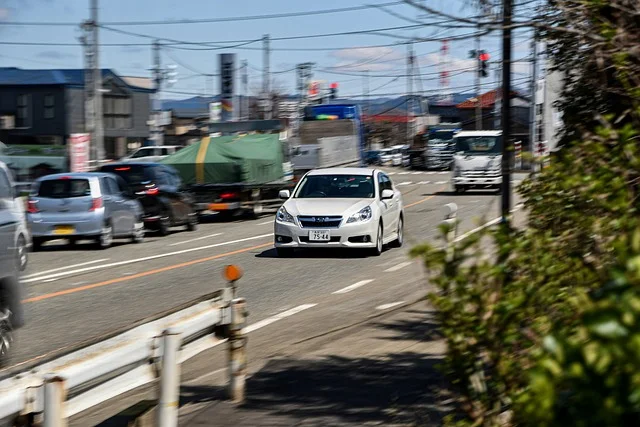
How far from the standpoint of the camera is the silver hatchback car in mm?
21672

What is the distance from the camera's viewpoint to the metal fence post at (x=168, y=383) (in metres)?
5.86

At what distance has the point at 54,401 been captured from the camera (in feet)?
15.3

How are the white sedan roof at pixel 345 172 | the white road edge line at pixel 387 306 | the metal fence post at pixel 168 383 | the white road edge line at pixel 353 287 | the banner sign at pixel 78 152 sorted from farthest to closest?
the banner sign at pixel 78 152
the white sedan roof at pixel 345 172
the white road edge line at pixel 353 287
the white road edge line at pixel 387 306
the metal fence post at pixel 168 383

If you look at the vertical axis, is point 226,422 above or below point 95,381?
below

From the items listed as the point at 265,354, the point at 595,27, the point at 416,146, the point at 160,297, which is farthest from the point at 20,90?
the point at 595,27

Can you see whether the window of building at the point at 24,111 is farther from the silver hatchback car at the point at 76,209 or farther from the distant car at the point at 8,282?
the distant car at the point at 8,282

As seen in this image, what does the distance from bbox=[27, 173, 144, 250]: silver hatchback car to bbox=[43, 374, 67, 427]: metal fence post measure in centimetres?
1724

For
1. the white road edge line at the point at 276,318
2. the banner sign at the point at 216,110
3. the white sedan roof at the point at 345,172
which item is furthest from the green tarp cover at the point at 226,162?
the banner sign at the point at 216,110

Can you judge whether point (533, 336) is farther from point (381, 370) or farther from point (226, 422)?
point (381, 370)

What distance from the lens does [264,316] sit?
12055 millimetres

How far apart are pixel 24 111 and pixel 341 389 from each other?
212 ft

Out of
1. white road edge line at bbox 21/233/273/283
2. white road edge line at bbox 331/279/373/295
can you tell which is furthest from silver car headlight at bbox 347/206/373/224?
white road edge line at bbox 21/233/273/283

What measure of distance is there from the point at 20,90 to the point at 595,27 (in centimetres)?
6783

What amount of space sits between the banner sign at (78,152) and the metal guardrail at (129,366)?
33613 millimetres
